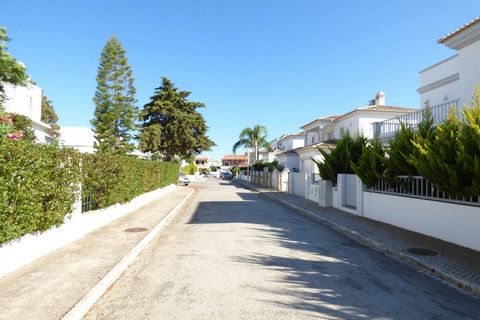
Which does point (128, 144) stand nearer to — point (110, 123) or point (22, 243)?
point (110, 123)

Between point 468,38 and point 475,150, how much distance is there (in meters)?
7.19

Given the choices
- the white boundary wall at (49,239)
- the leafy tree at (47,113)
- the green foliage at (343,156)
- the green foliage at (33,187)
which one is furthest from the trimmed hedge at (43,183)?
the leafy tree at (47,113)

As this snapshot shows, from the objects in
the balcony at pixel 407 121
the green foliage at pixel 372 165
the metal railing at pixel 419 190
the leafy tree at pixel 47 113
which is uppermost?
the leafy tree at pixel 47 113

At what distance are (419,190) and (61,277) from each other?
9.87 meters

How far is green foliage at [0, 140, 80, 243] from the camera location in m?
5.86

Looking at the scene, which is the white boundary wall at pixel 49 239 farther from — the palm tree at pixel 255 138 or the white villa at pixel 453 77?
the palm tree at pixel 255 138

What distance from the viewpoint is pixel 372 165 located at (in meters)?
12.8

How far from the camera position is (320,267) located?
6.90m

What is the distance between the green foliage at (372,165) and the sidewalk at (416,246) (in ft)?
5.14

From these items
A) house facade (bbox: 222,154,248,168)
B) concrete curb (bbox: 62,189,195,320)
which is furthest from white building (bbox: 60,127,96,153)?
house facade (bbox: 222,154,248,168)

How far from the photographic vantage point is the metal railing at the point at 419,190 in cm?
862

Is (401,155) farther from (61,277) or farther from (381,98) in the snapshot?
(381,98)

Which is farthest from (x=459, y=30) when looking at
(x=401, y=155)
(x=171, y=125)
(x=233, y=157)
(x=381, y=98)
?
(x=233, y=157)

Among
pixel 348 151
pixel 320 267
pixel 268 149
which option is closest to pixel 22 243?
pixel 320 267
